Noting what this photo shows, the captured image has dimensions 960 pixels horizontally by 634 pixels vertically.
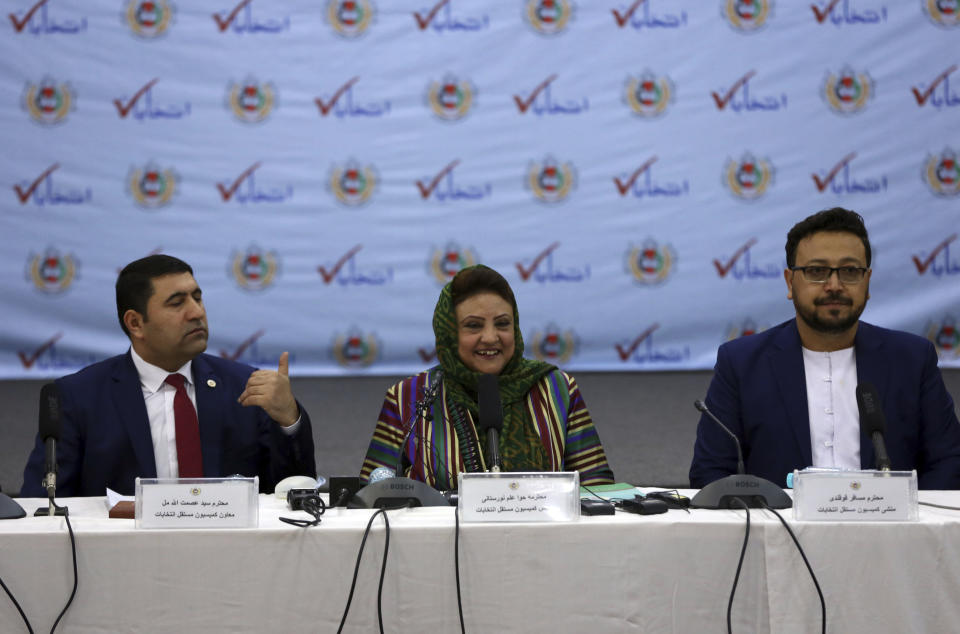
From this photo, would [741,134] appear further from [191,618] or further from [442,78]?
[191,618]

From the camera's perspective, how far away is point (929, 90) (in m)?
5.14

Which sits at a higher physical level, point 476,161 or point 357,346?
point 476,161

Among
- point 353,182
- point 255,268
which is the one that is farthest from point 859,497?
point 255,268

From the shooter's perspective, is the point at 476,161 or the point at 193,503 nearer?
the point at 193,503

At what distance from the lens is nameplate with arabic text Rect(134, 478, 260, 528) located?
5.84 ft

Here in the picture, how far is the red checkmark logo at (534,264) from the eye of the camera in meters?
5.18

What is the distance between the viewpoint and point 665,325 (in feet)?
17.2

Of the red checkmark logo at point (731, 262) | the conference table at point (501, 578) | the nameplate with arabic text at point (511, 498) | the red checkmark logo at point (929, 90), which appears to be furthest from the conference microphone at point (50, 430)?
the red checkmark logo at point (929, 90)

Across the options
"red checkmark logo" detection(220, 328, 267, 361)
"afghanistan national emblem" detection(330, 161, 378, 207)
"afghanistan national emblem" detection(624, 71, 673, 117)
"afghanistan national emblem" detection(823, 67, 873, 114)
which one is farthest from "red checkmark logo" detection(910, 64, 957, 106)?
"red checkmark logo" detection(220, 328, 267, 361)

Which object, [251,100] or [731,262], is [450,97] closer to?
[251,100]

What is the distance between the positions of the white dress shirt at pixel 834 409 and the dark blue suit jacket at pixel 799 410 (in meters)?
0.05

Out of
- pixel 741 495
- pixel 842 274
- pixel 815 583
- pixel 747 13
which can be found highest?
pixel 747 13

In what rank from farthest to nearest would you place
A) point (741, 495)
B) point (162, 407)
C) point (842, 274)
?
point (162, 407) → point (842, 274) → point (741, 495)

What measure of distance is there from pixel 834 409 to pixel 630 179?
8.81ft
